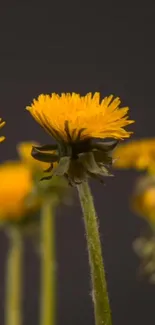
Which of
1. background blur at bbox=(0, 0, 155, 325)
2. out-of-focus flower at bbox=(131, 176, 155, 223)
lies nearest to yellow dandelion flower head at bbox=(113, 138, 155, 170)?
out-of-focus flower at bbox=(131, 176, 155, 223)

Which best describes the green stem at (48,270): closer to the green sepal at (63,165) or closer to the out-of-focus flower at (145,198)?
the out-of-focus flower at (145,198)

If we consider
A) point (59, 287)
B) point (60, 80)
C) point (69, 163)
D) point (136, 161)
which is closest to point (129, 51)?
point (60, 80)

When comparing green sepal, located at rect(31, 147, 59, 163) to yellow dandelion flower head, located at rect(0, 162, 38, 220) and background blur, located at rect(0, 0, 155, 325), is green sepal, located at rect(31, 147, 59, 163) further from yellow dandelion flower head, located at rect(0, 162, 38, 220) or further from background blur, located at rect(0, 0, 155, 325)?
background blur, located at rect(0, 0, 155, 325)

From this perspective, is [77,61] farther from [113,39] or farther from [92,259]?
[92,259]

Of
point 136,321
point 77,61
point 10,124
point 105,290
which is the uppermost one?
point 77,61

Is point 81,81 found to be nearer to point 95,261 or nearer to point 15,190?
point 15,190

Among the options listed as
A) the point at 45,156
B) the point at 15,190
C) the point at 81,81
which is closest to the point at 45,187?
the point at 15,190
